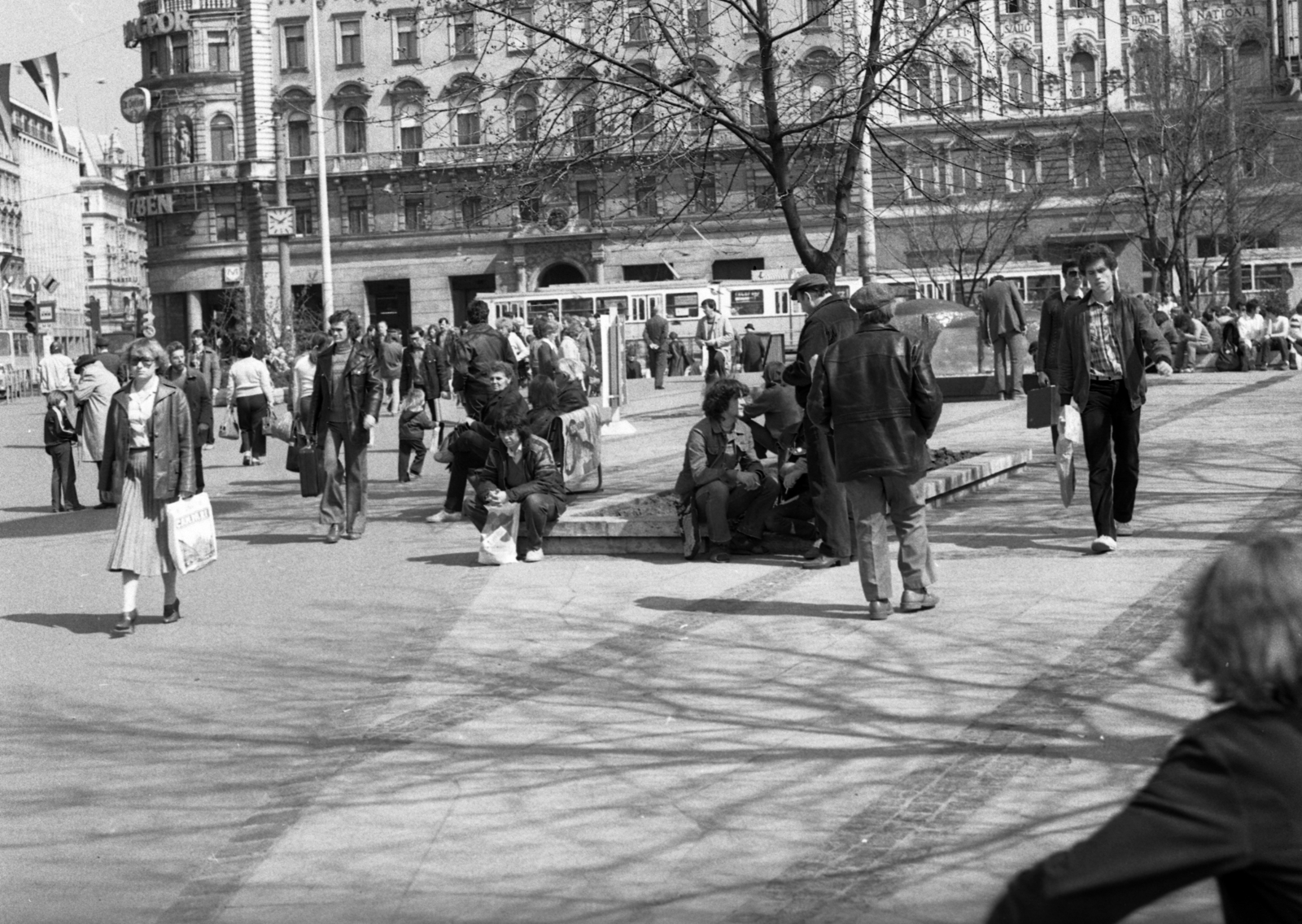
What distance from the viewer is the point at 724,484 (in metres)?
12.1

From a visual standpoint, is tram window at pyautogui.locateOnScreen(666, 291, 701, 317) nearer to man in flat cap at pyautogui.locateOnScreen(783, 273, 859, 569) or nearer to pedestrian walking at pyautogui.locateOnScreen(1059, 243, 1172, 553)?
man in flat cap at pyautogui.locateOnScreen(783, 273, 859, 569)

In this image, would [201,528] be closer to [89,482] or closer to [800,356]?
[800,356]

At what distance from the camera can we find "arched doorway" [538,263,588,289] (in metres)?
70.4

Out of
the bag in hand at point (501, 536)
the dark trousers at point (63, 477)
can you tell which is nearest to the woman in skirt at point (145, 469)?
the bag in hand at point (501, 536)

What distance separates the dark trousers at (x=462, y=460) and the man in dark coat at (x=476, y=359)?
1141mm

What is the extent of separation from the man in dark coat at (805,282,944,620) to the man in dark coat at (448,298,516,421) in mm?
6789

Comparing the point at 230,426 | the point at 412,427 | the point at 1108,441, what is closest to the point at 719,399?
the point at 1108,441

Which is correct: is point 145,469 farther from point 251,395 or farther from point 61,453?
point 251,395

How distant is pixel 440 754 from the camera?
7.40 metres

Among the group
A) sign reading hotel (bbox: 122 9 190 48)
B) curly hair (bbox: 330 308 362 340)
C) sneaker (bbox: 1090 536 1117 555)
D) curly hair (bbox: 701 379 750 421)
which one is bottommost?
sneaker (bbox: 1090 536 1117 555)

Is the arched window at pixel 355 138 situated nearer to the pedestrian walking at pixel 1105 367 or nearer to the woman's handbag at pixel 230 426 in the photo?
the woman's handbag at pixel 230 426

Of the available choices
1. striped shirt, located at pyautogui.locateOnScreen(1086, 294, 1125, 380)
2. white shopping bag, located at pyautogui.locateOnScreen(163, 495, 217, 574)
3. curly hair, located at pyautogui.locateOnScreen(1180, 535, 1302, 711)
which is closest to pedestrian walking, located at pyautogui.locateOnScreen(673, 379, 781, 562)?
striped shirt, located at pyautogui.locateOnScreen(1086, 294, 1125, 380)

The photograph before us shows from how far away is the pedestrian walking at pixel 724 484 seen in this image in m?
12.1

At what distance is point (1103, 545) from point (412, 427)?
946cm
